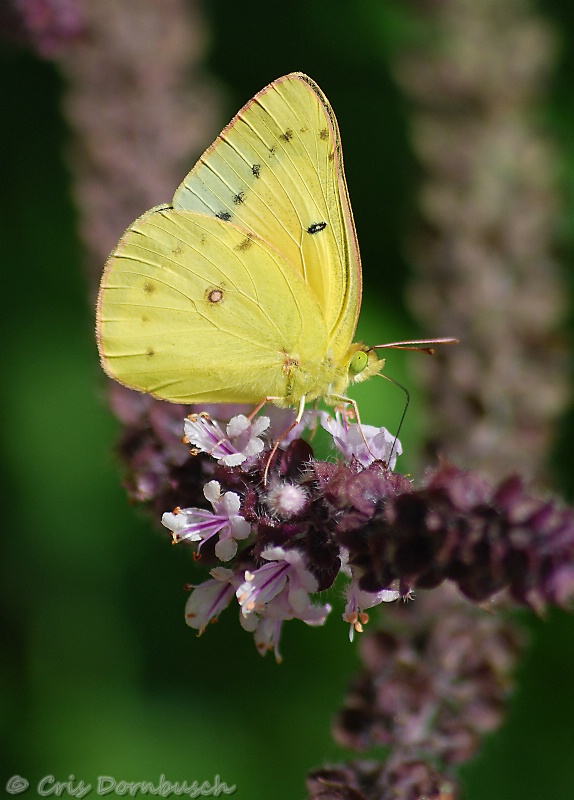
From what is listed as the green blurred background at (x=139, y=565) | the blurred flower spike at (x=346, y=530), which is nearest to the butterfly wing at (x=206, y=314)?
the blurred flower spike at (x=346, y=530)

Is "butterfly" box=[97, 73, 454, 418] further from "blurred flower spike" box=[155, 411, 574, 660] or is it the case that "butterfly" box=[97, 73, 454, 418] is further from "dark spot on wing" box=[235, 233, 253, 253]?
"blurred flower spike" box=[155, 411, 574, 660]

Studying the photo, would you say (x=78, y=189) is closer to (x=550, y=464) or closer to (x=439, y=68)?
(x=439, y=68)

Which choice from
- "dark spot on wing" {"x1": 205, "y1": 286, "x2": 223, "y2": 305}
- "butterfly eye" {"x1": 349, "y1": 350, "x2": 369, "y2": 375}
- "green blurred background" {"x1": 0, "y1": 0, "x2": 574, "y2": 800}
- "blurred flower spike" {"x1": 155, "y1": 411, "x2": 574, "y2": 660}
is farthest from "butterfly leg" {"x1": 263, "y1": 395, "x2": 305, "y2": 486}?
"green blurred background" {"x1": 0, "y1": 0, "x2": 574, "y2": 800}

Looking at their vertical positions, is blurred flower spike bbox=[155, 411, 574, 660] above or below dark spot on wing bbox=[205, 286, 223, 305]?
below

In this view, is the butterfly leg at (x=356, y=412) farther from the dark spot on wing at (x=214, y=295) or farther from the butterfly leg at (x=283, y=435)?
the dark spot on wing at (x=214, y=295)

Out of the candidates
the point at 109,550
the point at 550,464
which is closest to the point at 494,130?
the point at 550,464

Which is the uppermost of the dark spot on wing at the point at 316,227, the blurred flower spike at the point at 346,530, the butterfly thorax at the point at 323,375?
the dark spot on wing at the point at 316,227
